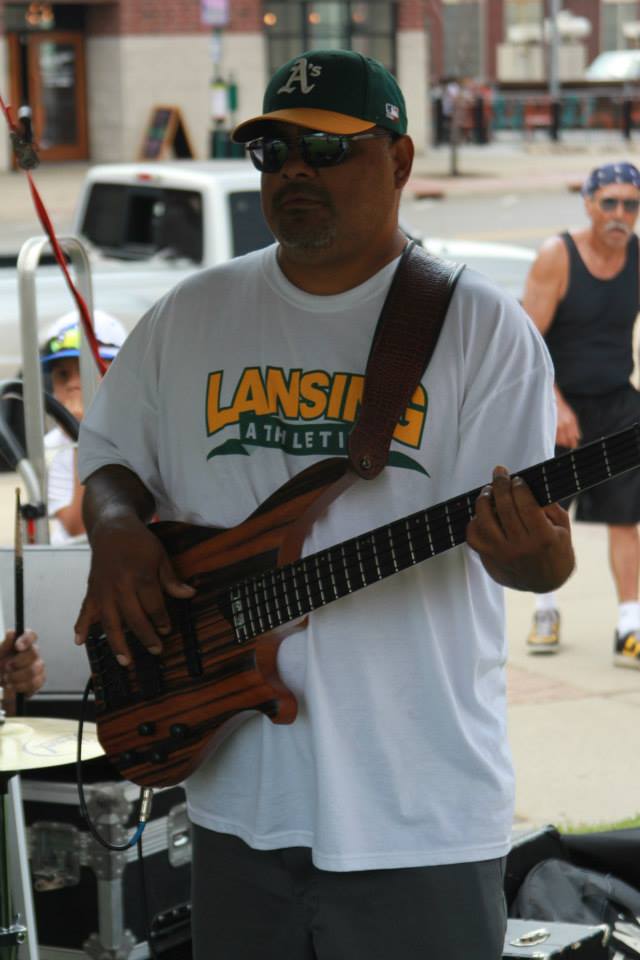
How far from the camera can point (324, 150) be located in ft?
8.12

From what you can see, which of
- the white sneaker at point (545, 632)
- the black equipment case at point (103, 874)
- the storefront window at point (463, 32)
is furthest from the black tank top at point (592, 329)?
the storefront window at point (463, 32)

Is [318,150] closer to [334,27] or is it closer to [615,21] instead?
[334,27]

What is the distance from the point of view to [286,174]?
2512mm

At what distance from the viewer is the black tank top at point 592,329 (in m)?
6.30

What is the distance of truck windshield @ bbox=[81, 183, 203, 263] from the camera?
901cm

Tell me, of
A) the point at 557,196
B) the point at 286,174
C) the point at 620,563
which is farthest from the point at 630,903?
the point at 557,196

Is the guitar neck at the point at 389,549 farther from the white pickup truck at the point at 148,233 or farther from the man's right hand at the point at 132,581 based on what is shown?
the white pickup truck at the point at 148,233

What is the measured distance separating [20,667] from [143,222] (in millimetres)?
6567

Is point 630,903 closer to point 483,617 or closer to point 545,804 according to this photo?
point 545,804

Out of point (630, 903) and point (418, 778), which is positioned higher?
point (418, 778)

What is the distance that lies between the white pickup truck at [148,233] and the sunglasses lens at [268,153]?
6.07 metres

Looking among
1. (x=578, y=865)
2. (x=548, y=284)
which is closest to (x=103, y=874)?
(x=578, y=865)

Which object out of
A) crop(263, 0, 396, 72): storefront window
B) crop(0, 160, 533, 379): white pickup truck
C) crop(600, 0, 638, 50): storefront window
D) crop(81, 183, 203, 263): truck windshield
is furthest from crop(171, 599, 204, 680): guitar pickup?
crop(600, 0, 638, 50): storefront window

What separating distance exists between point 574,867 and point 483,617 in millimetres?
1618
